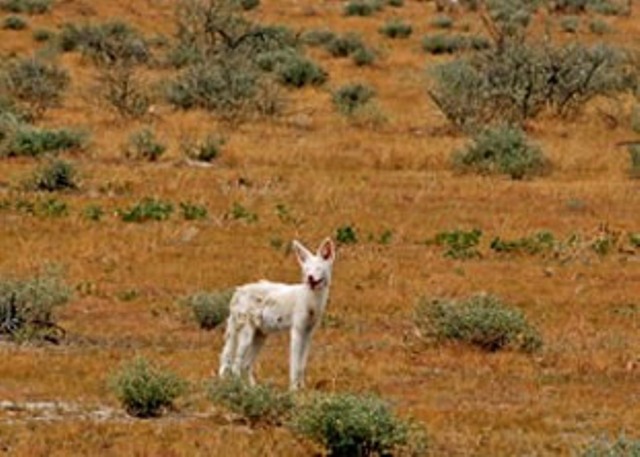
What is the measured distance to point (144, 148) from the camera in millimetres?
29047

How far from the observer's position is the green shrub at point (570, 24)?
56438mm

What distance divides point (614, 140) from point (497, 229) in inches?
418

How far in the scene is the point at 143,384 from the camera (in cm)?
1302

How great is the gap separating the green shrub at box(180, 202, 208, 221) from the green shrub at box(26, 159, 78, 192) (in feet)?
8.55

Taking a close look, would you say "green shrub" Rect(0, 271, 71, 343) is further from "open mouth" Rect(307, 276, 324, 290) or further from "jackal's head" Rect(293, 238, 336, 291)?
"open mouth" Rect(307, 276, 324, 290)

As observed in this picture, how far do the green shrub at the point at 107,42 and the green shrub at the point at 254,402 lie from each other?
92.1 feet

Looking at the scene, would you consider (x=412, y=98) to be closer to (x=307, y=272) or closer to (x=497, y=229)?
(x=497, y=229)

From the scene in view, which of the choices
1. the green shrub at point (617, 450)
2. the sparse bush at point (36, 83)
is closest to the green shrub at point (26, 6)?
the sparse bush at point (36, 83)

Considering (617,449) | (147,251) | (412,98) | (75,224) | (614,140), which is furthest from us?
(412,98)

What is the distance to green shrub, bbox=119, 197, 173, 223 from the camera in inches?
930

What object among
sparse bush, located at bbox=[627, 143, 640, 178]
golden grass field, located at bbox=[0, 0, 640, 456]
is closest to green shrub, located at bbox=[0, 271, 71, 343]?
golden grass field, located at bbox=[0, 0, 640, 456]

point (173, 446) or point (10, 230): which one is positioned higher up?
point (173, 446)

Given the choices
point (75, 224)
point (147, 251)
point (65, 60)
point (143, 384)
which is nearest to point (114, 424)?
point (143, 384)

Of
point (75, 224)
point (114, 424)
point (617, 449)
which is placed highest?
point (617, 449)
